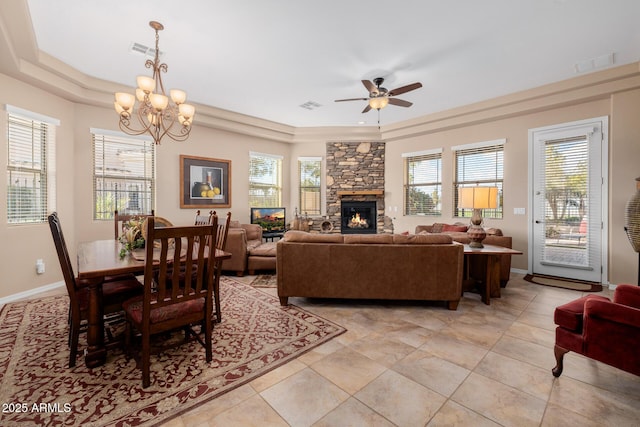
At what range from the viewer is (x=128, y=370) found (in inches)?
78.3

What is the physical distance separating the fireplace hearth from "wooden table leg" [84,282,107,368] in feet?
17.6

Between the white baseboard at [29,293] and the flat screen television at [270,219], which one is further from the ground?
the flat screen television at [270,219]

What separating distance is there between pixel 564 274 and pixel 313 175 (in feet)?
17.5

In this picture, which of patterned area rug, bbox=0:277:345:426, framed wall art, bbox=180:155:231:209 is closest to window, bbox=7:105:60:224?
patterned area rug, bbox=0:277:345:426

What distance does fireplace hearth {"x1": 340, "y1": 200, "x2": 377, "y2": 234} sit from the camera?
6918 mm

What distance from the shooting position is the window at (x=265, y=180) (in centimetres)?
649

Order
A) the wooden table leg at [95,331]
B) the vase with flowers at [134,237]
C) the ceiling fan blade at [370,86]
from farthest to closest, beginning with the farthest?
1. the ceiling fan blade at [370,86]
2. the vase with flowers at [134,237]
3. the wooden table leg at [95,331]

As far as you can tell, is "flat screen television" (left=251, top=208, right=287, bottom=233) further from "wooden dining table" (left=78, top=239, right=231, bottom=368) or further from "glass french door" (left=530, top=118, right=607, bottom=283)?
"glass french door" (left=530, top=118, right=607, bottom=283)

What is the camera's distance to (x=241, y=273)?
4516 millimetres

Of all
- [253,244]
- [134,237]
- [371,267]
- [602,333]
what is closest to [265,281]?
[253,244]

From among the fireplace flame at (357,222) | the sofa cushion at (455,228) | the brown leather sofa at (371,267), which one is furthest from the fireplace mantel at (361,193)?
the brown leather sofa at (371,267)

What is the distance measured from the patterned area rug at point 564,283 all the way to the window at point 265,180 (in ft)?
17.8

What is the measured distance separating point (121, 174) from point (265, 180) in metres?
2.93

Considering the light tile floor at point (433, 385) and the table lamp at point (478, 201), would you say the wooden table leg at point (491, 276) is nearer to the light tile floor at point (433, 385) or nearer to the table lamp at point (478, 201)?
the table lamp at point (478, 201)
